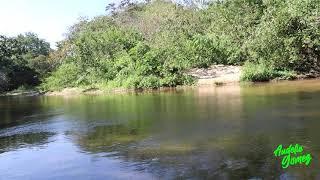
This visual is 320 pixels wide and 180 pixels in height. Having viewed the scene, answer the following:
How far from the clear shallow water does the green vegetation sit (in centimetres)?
1060

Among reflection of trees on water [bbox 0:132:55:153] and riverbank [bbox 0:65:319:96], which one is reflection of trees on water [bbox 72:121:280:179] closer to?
reflection of trees on water [bbox 0:132:55:153]

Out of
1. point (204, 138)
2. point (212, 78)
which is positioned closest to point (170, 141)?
point (204, 138)

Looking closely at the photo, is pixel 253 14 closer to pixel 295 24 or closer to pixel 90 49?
pixel 295 24

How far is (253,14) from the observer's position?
37.8 m

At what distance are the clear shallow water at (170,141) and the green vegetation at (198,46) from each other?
34.8 ft

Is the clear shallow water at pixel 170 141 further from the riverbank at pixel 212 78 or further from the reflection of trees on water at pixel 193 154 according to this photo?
the riverbank at pixel 212 78

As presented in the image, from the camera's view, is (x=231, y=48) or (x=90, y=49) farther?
(x=90, y=49)

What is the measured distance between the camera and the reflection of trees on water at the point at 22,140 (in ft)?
52.9

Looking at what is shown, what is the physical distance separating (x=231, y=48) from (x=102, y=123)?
74.1ft

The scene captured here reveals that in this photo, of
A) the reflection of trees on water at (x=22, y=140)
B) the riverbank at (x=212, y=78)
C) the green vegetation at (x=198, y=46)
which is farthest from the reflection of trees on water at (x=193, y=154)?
the riverbank at (x=212, y=78)

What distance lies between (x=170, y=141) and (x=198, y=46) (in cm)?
2860

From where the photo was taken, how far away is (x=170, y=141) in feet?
47.2

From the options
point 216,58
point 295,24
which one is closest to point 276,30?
point 295,24

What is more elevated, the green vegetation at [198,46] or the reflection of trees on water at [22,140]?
the green vegetation at [198,46]
